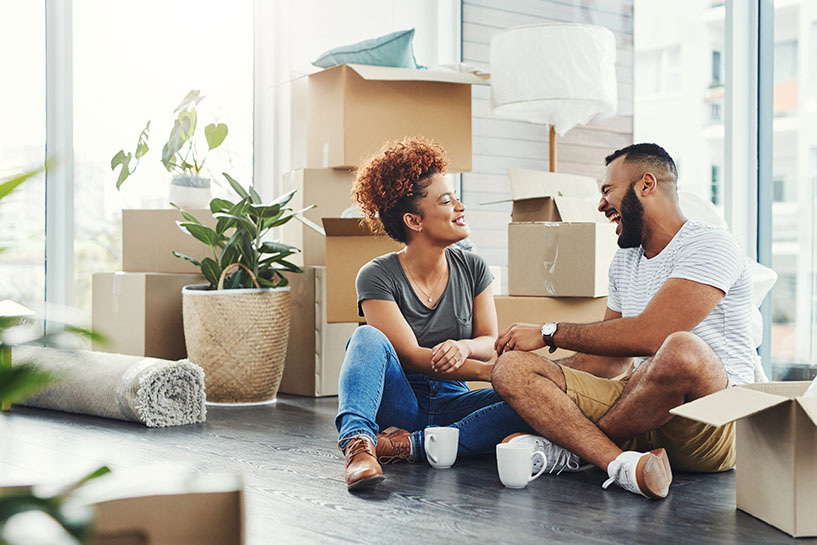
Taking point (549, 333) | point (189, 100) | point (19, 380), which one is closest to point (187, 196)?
point (189, 100)

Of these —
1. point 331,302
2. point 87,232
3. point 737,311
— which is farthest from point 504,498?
point 87,232

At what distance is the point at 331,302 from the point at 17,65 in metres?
1.80

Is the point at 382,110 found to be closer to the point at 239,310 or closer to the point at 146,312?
the point at 239,310

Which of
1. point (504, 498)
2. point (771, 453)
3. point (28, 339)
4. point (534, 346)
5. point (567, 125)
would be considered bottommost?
point (504, 498)

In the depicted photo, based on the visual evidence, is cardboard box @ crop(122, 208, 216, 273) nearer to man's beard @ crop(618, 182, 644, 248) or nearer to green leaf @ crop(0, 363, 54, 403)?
man's beard @ crop(618, 182, 644, 248)

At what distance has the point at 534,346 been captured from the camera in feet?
6.68

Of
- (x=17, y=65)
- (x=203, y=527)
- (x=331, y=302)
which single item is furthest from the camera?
(x=17, y=65)

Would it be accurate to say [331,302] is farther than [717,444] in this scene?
Yes

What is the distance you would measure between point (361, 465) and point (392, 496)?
0.30 feet

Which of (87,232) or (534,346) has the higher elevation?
(87,232)

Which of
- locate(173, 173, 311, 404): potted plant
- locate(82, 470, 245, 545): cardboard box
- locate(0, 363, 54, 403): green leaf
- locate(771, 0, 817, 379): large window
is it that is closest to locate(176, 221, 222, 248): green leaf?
locate(173, 173, 311, 404): potted plant

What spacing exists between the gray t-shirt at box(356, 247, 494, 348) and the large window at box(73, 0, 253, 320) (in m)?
1.90

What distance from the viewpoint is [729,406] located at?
152 cm

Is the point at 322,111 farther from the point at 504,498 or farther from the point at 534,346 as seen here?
the point at 504,498
